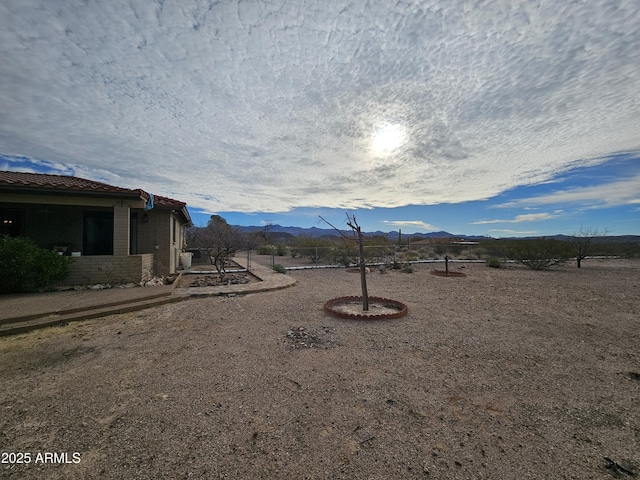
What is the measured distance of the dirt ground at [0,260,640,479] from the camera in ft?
6.91

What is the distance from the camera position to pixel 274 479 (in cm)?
195

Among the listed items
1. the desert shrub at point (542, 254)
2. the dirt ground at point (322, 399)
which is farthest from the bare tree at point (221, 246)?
the desert shrub at point (542, 254)

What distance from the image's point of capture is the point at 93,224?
9945mm

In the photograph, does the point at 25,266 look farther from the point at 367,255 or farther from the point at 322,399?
the point at 367,255

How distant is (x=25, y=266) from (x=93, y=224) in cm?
349

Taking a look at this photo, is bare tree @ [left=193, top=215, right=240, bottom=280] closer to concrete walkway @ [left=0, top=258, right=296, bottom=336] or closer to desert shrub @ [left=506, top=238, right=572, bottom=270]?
concrete walkway @ [left=0, top=258, right=296, bottom=336]

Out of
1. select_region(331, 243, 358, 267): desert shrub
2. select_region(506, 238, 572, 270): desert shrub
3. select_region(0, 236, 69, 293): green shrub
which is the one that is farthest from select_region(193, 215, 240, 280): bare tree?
select_region(506, 238, 572, 270): desert shrub

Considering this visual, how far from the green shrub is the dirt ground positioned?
3.13 meters

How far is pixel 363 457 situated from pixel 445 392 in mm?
1405

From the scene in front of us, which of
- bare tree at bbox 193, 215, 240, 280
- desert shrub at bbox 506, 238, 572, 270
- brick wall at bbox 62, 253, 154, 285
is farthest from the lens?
desert shrub at bbox 506, 238, 572, 270

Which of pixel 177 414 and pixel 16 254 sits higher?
pixel 16 254

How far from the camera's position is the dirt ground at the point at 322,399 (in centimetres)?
211

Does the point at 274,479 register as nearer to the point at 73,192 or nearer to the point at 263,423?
the point at 263,423

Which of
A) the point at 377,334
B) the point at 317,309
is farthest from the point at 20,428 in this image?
the point at 317,309
